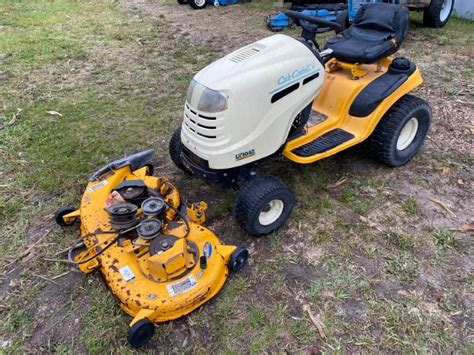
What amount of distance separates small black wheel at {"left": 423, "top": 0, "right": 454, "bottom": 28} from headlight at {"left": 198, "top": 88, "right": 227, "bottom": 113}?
5.32 m

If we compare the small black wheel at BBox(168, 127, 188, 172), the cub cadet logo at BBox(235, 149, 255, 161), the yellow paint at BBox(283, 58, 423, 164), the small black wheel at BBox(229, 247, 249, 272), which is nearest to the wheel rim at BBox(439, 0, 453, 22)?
the yellow paint at BBox(283, 58, 423, 164)

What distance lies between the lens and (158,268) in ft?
7.31

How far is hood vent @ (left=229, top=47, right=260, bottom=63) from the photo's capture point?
8.51ft

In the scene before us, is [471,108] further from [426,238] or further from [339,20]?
[426,238]

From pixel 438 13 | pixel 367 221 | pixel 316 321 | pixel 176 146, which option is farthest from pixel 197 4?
pixel 316 321

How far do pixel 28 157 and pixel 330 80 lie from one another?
289 cm

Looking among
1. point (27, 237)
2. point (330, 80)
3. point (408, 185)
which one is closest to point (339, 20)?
point (330, 80)

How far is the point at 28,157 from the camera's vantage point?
3936 mm

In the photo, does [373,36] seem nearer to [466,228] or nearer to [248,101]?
[248,101]

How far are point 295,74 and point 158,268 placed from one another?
57.9 inches

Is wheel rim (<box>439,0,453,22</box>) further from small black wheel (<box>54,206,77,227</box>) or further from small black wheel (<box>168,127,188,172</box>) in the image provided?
small black wheel (<box>54,206,77,227</box>)

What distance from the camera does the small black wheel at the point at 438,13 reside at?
6.23 m

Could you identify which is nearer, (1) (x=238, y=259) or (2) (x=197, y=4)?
(1) (x=238, y=259)

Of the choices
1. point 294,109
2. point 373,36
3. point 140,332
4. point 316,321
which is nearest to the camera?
point 140,332
